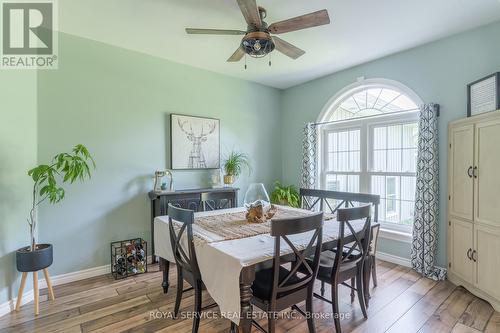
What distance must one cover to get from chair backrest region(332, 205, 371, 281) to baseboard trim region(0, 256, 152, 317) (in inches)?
103

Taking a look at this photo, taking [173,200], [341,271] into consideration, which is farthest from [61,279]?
[341,271]

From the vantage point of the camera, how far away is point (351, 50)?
3.32m

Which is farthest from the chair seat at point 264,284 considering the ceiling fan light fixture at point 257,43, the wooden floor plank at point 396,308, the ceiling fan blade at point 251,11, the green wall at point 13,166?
the green wall at point 13,166

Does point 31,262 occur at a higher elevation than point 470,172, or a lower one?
lower

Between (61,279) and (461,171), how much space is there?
182 inches

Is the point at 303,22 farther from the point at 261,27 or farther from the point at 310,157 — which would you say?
the point at 310,157

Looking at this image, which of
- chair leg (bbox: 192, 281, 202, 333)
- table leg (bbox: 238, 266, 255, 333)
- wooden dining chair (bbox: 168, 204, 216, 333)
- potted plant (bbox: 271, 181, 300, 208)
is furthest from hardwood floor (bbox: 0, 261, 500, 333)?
potted plant (bbox: 271, 181, 300, 208)

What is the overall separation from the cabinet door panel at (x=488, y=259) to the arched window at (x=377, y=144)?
3.07ft

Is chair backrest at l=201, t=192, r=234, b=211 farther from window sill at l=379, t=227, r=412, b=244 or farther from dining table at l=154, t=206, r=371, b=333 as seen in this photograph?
window sill at l=379, t=227, r=412, b=244

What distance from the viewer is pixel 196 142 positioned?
388cm

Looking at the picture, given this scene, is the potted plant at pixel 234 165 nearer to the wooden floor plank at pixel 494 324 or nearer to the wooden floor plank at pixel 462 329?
the wooden floor plank at pixel 462 329

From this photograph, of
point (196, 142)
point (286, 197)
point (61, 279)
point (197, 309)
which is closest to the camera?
point (197, 309)

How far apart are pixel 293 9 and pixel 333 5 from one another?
0.38 meters

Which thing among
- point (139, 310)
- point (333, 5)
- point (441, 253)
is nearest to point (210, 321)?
point (139, 310)
